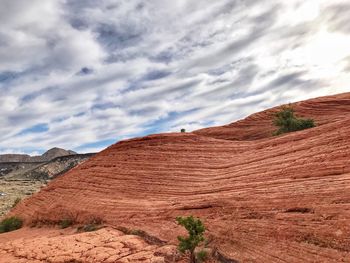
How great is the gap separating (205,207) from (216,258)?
15.4 feet

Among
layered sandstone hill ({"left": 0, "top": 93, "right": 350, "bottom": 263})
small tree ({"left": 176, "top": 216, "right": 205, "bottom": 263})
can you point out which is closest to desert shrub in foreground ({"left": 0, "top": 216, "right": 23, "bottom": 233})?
layered sandstone hill ({"left": 0, "top": 93, "right": 350, "bottom": 263})

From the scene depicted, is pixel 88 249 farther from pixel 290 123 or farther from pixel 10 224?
pixel 290 123

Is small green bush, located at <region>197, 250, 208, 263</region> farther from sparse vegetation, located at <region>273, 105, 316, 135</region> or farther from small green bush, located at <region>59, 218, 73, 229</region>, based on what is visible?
sparse vegetation, located at <region>273, 105, 316, 135</region>

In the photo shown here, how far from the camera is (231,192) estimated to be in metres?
19.7

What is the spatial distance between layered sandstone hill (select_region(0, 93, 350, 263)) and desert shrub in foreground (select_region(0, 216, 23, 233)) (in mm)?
688

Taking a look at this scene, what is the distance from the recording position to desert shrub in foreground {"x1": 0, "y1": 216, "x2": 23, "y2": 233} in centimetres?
2983

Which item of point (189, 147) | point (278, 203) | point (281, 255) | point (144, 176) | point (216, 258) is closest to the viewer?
point (281, 255)

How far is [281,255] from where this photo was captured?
12742 mm

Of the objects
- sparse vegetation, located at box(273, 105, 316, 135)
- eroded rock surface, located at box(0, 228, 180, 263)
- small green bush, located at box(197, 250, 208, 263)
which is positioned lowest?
small green bush, located at box(197, 250, 208, 263)

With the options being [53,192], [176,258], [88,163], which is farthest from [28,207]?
[176,258]

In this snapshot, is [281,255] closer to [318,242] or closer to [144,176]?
[318,242]

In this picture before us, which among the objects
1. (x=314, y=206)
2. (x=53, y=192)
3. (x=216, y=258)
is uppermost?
(x=53, y=192)

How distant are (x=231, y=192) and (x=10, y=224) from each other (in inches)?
731

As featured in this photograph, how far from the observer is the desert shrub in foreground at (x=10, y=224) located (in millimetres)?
29834
